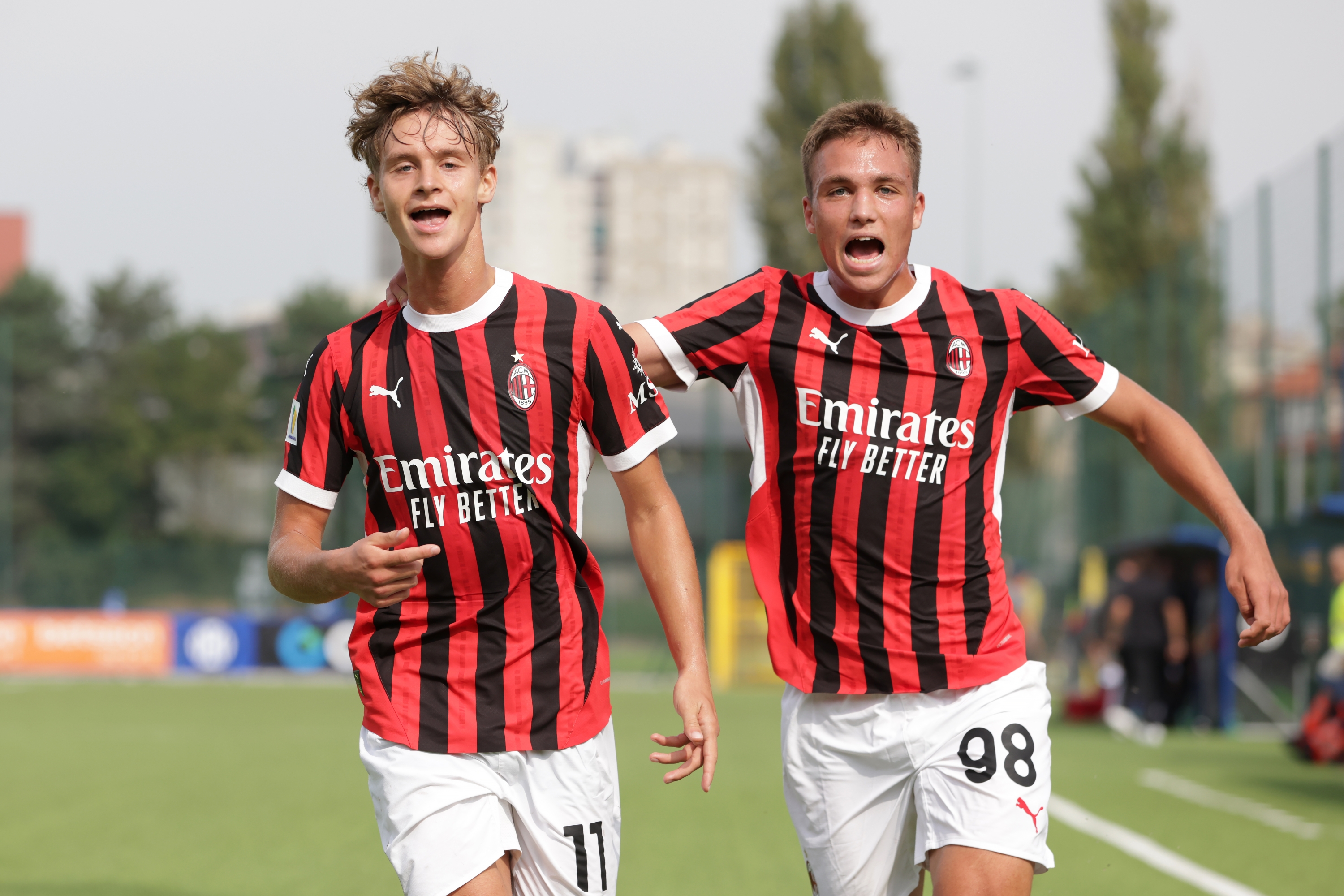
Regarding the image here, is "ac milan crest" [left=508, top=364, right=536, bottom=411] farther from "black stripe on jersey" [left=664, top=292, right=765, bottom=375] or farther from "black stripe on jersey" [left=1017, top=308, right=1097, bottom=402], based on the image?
"black stripe on jersey" [left=1017, top=308, right=1097, bottom=402]

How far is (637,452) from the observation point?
3.71 metres

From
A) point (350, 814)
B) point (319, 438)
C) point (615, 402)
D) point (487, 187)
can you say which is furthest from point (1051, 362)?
point (350, 814)

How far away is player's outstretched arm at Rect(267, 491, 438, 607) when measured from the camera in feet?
10.1

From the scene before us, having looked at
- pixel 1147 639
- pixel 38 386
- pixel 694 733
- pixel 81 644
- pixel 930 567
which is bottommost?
pixel 81 644

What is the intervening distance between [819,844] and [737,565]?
21.2m

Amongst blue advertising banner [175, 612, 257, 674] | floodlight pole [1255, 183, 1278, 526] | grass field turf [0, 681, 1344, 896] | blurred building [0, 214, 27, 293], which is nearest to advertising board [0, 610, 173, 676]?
blue advertising banner [175, 612, 257, 674]

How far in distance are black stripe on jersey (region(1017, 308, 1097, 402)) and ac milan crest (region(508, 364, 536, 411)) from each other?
1454 millimetres

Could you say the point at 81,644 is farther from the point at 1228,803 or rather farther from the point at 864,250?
the point at 864,250

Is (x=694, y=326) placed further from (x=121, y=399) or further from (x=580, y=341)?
(x=121, y=399)

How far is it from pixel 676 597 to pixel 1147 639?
566 inches

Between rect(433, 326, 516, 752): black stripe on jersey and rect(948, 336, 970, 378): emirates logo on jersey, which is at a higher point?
rect(948, 336, 970, 378): emirates logo on jersey

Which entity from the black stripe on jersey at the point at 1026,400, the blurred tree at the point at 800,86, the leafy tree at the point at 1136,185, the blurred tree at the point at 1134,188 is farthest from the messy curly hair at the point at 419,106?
the blurred tree at the point at 800,86

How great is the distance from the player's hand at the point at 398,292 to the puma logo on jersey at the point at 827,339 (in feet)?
3.68

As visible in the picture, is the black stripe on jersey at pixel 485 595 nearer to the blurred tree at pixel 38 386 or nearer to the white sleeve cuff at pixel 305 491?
the white sleeve cuff at pixel 305 491
